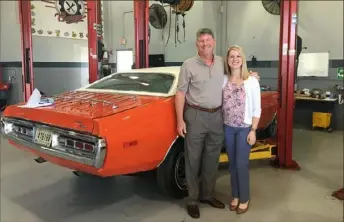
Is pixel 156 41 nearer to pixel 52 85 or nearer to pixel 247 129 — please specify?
pixel 52 85

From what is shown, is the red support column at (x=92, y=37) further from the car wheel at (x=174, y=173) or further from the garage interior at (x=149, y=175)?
the car wheel at (x=174, y=173)

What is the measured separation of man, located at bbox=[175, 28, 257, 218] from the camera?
8.55 feet

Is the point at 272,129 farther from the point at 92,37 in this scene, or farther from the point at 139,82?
the point at 92,37

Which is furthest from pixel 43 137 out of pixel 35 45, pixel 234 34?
pixel 234 34

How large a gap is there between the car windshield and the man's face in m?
0.64

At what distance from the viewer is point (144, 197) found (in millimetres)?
3180

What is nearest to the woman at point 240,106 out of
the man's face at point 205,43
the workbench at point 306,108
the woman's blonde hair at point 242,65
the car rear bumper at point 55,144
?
the woman's blonde hair at point 242,65

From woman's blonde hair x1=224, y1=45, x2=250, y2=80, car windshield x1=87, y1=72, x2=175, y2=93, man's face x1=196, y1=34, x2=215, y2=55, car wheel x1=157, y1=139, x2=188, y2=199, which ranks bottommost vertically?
car wheel x1=157, y1=139, x2=188, y2=199

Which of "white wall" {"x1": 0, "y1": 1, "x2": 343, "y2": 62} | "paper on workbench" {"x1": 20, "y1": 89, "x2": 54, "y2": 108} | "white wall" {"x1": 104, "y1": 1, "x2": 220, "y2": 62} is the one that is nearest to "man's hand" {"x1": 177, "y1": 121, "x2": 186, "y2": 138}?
"paper on workbench" {"x1": 20, "y1": 89, "x2": 54, "y2": 108}

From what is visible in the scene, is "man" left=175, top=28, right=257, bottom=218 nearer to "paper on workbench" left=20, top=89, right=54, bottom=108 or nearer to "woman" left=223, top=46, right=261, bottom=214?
"woman" left=223, top=46, right=261, bottom=214

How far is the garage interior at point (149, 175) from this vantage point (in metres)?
Result: 2.79

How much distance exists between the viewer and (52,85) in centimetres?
670

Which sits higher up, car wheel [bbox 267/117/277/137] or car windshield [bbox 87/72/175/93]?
car windshield [bbox 87/72/175/93]

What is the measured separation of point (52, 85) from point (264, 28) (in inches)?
195
